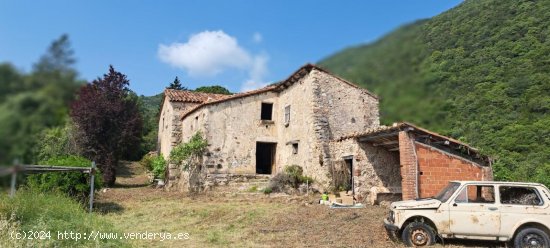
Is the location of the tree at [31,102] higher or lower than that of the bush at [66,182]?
higher

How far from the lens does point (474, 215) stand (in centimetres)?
738

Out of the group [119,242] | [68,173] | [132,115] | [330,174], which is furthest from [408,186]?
[132,115]

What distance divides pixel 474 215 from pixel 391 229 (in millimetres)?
1610

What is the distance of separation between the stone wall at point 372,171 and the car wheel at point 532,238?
597cm

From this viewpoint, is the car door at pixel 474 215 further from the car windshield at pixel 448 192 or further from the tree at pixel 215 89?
the tree at pixel 215 89

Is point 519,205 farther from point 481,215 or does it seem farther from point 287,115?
point 287,115

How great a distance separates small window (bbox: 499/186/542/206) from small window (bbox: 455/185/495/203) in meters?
0.19

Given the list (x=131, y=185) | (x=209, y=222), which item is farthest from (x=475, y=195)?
(x=131, y=185)

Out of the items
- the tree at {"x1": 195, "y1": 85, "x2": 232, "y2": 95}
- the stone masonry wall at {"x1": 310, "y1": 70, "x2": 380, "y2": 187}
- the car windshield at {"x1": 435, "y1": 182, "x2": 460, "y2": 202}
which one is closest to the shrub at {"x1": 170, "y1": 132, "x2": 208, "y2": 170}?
the stone masonry wall at {"x1": 310, "y1": 70, "x2": 380, "y2": 187}

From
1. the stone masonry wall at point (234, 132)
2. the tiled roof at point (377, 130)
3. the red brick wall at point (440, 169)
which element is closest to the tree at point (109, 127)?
the stone masonry wall at point (234, 132)

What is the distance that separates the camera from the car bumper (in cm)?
771

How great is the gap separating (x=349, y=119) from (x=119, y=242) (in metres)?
11.7

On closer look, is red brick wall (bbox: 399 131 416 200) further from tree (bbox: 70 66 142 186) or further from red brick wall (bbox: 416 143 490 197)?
tree (bbox: 70 66 142 186)

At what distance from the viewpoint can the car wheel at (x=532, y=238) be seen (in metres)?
7.09
